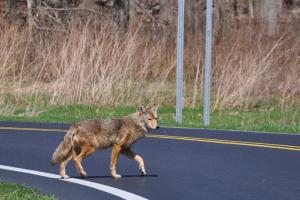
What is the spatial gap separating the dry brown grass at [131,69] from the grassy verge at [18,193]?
41.4 ft

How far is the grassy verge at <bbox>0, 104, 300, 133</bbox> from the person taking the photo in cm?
1994

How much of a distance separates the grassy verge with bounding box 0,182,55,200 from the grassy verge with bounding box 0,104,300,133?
8.18 meters

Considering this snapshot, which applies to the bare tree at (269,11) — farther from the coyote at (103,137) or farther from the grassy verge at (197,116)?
the coyote at (103,137)

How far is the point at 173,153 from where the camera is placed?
15156 mm

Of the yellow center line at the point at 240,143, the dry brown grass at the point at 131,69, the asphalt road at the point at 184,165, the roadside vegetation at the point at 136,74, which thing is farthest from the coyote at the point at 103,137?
the dry brown grass at the point at 131,69

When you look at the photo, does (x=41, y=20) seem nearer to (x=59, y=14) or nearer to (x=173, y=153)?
(x=59, y=14)

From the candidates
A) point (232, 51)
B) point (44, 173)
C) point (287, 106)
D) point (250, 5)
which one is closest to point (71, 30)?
point (232, 51)

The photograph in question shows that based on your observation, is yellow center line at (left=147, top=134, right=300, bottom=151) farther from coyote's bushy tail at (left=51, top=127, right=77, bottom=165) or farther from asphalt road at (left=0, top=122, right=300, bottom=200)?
coyote's bushy tail at (left=51, top=127, right=77, bottom=165)

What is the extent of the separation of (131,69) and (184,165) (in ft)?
38.9

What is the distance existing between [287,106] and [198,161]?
10652 millimetres

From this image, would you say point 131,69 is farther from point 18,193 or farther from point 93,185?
point 18,193

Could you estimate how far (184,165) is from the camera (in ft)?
45.2

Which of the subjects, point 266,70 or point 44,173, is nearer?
point 44,173

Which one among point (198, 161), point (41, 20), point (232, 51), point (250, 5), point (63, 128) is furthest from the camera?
point (250, 5)
